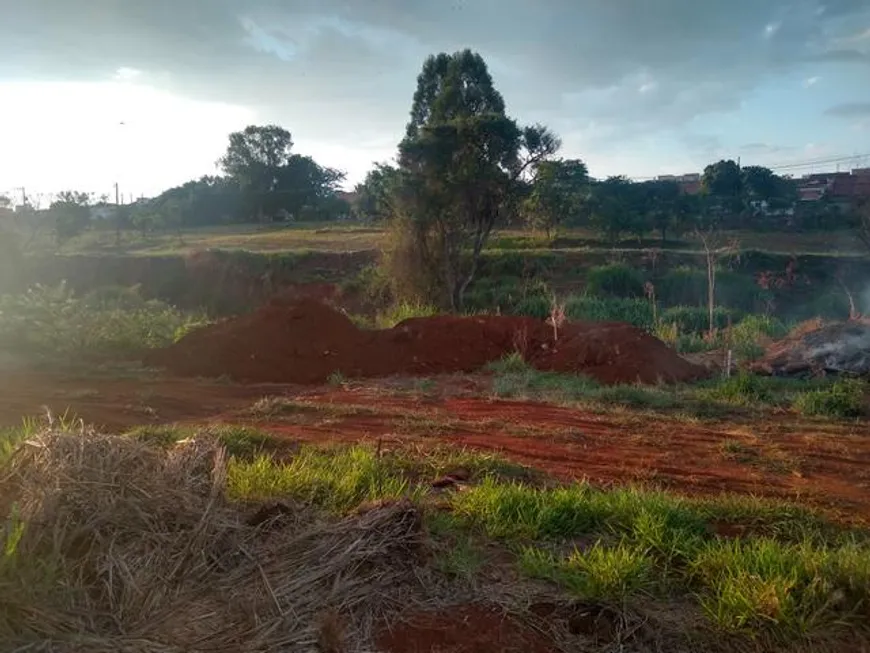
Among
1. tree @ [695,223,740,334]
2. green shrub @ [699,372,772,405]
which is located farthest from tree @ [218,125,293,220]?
green shrub @ [699,372,772,405]

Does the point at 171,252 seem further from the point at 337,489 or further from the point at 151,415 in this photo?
the point at 337,489

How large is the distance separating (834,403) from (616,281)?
17064 mm

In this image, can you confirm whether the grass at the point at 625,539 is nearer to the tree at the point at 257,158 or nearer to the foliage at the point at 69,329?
the foliage at the point at 69,329

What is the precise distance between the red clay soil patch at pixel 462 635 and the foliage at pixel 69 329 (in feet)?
35.8

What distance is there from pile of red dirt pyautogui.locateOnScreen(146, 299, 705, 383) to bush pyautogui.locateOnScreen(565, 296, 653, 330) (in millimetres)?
5534

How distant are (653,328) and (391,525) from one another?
14.0 meters

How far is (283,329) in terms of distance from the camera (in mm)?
13930

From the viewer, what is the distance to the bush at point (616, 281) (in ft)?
82.6

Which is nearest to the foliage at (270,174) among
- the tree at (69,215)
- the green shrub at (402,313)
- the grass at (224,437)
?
the tree at (69,215)

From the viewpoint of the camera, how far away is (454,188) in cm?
1934

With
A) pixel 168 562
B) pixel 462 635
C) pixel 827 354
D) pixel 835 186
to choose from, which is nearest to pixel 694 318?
pixel 827 354

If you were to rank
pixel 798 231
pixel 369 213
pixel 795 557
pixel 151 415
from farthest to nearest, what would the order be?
A: pixel 798 231 < pixel 369 213 < pixel 151 415 < pixel 795 557

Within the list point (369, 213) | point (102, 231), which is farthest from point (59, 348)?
point (102, 231)

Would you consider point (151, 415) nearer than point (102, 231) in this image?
Yes
